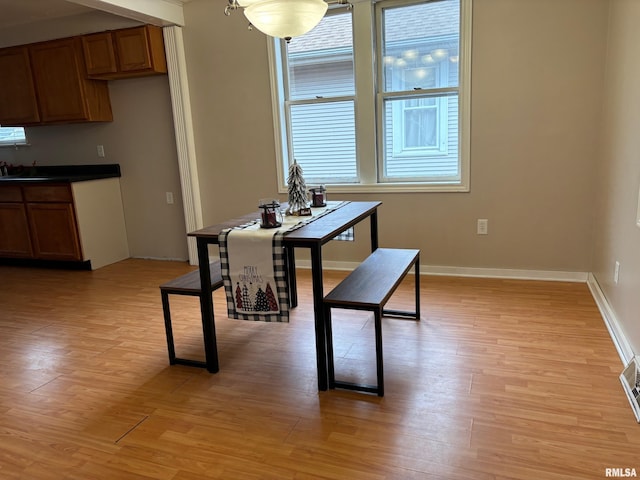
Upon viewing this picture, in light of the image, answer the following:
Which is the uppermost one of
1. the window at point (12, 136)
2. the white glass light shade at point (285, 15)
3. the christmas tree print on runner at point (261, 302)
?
the white glass light shade at point (285, 15)

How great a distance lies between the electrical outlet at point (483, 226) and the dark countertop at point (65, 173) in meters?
3.60

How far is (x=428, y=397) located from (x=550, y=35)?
105 inches

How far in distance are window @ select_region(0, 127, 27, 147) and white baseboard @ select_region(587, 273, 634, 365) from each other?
227 inches

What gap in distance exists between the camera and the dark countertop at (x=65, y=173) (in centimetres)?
463

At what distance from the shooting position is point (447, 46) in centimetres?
368

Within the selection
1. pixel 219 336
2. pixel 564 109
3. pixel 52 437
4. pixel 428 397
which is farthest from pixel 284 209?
pixel 564 109

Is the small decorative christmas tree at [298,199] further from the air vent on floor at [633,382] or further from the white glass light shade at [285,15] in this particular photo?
the air vent on floor at [633,382]

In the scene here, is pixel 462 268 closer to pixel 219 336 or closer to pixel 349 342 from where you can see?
pixel 349 342

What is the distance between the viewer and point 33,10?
441cm

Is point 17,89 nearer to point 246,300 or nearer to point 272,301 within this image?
point 246,300

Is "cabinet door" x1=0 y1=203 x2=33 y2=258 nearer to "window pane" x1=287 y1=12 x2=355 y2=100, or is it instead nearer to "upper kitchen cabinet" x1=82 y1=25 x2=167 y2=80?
"upper kitchen cabinet" x1=82 y1=25 x2=167 y2=80

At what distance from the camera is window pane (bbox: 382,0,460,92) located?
3656 mm

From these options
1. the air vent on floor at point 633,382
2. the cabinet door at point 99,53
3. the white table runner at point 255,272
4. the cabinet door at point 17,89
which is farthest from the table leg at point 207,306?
the cabinet door at point 17,89

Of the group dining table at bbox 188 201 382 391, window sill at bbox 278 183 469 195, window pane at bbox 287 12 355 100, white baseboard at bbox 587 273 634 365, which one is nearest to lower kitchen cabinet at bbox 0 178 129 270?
window pane at bbox 287 12 355 100
